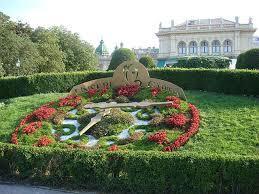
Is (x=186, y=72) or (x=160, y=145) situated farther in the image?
(x=186, y=72)

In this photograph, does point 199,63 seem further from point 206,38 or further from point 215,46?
point 215,46

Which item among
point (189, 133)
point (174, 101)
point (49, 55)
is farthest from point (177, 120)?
point (49, 55)

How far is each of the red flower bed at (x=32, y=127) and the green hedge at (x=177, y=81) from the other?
586 cm

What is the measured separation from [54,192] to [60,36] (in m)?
38.2

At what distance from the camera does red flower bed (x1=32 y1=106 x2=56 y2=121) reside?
48.2 feet

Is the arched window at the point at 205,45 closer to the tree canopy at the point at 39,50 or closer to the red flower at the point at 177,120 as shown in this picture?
the tree canopy at the point at 39,50

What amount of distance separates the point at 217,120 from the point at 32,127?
19.3 feet

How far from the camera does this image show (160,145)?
11.9 m

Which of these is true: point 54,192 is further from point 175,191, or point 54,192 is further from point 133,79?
point 133,79

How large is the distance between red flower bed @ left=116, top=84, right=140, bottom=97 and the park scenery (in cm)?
4

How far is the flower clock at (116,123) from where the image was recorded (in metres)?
12.4

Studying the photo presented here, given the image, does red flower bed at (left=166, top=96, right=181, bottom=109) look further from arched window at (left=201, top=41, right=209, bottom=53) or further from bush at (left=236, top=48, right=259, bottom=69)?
arched window at (left=201, top=41, right=209, bottom=53)

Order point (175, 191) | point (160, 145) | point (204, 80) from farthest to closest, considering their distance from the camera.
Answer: point (204, 80)
point (160, 145)
point (175, 191)

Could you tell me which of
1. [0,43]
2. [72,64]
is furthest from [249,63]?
[72,64]
